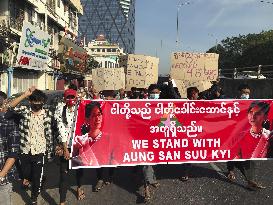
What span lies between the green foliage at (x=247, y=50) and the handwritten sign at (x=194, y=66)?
58887mm

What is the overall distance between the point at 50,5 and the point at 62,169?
30.7m

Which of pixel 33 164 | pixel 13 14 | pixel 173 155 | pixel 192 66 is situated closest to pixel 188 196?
pixel 173 155

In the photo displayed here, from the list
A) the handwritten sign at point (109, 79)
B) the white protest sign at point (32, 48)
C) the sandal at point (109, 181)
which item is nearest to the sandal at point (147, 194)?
the sandal at point (109, 181)

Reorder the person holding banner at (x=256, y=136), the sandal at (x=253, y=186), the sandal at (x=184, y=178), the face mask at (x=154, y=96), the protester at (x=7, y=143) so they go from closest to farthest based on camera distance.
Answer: the protester at (x=7, y=143) < the sandal at (x=253, y=186) < the person holding banner at (x=256, y=136) < the sandal at (x=184, y=178) < the face mask at (x=154, y=96)

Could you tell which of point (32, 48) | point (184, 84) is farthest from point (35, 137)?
point (32, 48)

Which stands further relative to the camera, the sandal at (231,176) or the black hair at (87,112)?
the sandal at (231,176)

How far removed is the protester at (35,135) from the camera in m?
5.62

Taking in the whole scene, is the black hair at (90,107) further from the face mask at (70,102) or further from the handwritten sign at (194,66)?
the handwritten sign at (194,66)

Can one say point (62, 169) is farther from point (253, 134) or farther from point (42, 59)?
point (42, 59)

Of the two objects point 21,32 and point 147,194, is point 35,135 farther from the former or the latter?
point 21,32

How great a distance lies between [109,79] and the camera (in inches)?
366

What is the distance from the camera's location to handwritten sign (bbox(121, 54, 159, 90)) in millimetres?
9047

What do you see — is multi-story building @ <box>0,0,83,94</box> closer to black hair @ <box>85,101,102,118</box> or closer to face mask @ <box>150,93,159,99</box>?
face mask @ <box>150,93,159,99</box>

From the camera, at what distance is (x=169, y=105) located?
22.0 ft
